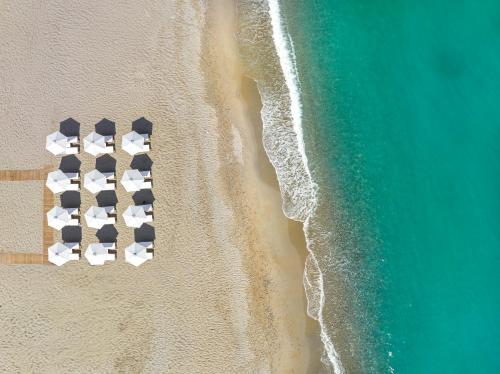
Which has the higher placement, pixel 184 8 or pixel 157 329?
pixel 184 8

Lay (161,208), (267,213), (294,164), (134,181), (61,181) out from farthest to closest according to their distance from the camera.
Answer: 1. (294,164)
2. (267,213)
3. (161,208)
4. (61,181)
5. (134,181)

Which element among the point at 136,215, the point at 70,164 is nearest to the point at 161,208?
the point at 136,215

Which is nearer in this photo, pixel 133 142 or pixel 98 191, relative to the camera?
pixel 133 142

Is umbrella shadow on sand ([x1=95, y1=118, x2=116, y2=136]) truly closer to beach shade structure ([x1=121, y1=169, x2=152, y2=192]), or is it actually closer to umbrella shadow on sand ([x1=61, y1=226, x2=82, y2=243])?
beach shade structure ([x1=121, y1=169, x2=152, y2=192])

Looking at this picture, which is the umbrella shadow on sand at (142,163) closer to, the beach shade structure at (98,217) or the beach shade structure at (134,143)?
the beach shade structure at (134,143)

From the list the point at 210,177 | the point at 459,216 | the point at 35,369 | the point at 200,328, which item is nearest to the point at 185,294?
the point at 200,328

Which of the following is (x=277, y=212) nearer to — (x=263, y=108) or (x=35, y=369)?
(x=263, y=108)

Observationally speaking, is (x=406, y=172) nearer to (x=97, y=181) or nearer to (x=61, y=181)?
(x=97, y=181)

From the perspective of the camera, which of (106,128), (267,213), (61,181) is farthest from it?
(106,128)
